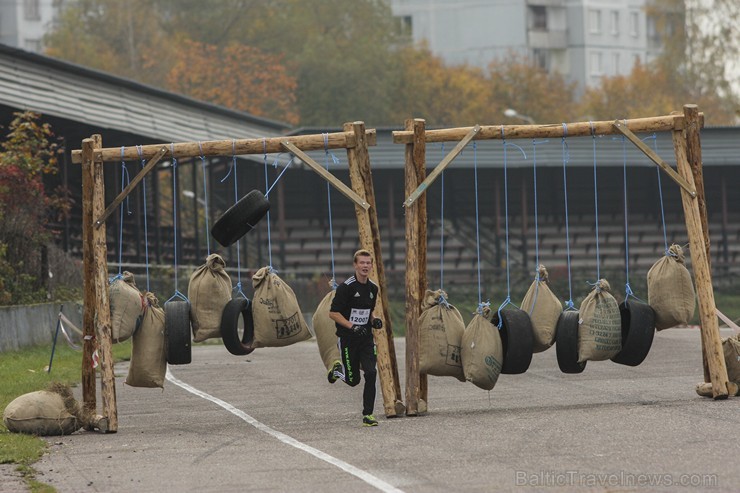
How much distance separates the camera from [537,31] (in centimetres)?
11150

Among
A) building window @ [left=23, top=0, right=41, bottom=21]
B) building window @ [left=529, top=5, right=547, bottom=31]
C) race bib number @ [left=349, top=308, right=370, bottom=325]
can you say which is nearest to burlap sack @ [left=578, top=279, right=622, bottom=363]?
race bib number @ [left=349, top=308, right=370, bottom=325]

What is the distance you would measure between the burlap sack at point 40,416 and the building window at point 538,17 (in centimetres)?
9859

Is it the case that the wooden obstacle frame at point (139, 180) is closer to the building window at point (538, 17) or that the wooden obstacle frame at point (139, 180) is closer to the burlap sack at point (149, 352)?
the burlap sack at point (149, 352)

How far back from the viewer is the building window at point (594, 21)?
383ft

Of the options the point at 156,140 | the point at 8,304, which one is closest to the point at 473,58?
the point at 156,140

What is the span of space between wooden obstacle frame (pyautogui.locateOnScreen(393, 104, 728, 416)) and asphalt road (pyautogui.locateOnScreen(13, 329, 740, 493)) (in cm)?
42

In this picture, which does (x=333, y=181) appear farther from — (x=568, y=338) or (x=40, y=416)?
(x=40, y=416)

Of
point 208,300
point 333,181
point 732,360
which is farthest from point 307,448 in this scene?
point 732,360

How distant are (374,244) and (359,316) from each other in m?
1.09

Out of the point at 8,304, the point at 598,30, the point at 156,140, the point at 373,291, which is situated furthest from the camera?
the point at 598,30

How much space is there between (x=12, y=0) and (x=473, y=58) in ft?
126

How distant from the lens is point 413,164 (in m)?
16.2

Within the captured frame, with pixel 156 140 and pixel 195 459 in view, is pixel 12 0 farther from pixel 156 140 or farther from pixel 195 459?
pixel 195 459

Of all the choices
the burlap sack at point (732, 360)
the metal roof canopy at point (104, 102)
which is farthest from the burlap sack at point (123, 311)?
the metal roof canopy at point (104, 102)
